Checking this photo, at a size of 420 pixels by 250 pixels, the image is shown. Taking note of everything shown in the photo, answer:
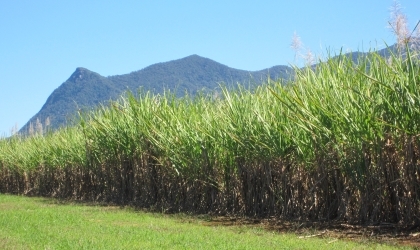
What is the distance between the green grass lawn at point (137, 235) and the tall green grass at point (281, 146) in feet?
3.71

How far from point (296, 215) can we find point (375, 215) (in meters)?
1.62

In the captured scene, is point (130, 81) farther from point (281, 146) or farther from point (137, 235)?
point (137, 235)

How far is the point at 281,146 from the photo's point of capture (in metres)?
9.95

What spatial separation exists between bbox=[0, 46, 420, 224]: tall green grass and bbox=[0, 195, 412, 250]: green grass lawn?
3.71ft

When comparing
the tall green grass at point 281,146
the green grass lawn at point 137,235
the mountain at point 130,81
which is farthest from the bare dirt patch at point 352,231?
the mountain at point 130,81

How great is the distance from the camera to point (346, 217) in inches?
347

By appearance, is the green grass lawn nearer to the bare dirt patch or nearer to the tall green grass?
the bare dirt patch

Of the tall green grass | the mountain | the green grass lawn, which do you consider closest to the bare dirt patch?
the tall green grass

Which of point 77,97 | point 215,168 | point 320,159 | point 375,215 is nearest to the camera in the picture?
point 375,215

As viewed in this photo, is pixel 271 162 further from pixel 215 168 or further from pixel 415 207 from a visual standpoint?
pixel 415 207

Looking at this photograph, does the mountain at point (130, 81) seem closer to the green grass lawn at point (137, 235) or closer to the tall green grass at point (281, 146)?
the tall green grass at point (281, 146)

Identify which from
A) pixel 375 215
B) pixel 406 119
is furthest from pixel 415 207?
pixel 406 119

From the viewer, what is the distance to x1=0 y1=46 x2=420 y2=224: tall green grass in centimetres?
809

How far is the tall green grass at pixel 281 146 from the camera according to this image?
26.6 ft
